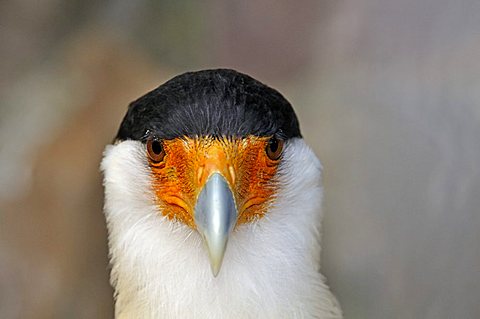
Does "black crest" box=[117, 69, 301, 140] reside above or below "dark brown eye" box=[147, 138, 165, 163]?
above

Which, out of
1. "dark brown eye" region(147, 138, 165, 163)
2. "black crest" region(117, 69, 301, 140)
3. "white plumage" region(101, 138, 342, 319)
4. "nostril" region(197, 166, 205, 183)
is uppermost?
"black crest" region(117, 69, 301, 140)

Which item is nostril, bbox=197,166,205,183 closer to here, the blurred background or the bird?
the bird

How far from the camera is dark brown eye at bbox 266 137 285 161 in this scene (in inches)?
51.9

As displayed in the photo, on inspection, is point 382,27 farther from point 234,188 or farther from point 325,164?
point 234,188

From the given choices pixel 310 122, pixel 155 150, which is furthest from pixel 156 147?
pixel 310 122

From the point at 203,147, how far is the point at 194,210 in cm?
11

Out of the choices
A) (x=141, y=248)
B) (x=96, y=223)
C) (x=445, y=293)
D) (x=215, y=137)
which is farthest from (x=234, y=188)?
(x=96, y=223)

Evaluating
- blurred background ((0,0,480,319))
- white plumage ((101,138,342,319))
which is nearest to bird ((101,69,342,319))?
white plumage ((101,138,342,319))

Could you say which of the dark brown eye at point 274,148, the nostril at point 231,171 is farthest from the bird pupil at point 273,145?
the nostril at point 231,171

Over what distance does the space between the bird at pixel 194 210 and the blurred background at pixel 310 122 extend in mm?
627

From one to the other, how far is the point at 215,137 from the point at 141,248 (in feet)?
0.77

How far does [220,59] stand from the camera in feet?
7.38

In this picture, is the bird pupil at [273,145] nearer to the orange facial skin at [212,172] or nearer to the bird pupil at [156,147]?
the orange facial skin at [212,172]

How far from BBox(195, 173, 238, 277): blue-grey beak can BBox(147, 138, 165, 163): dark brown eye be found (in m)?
0.14
